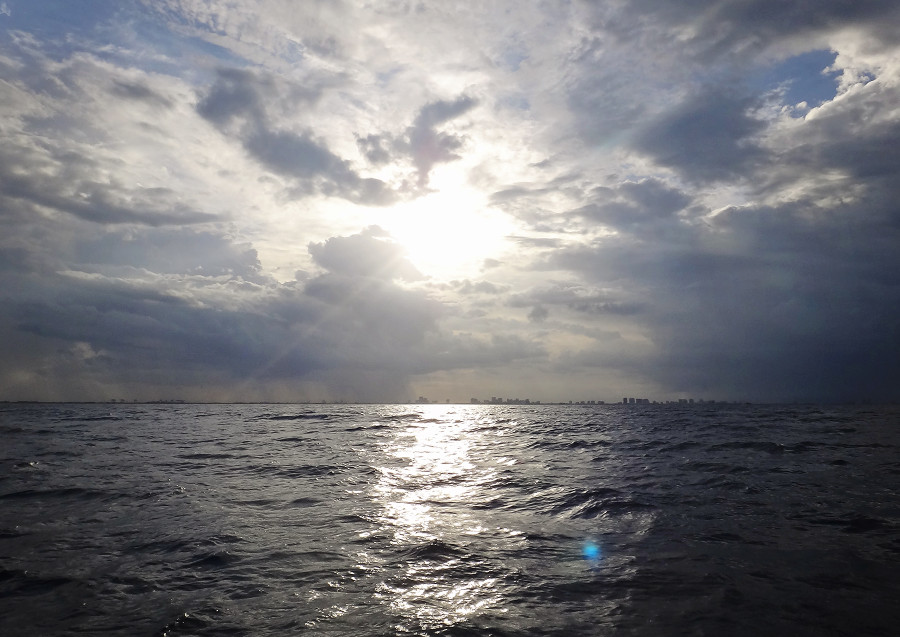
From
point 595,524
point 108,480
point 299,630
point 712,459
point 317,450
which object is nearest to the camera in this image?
point 299,630

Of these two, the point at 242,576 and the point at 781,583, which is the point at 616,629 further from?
the point at 242,576

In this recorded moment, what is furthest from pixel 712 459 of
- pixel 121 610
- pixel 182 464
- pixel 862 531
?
pixel 182 464

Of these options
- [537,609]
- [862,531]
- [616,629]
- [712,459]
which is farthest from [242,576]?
[712,459]

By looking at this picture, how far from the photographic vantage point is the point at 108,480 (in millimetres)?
18875

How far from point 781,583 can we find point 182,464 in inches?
939

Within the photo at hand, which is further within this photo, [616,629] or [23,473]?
[23,473]

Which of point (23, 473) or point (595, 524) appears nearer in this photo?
point (595, 524)

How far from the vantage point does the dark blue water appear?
7.18 meters

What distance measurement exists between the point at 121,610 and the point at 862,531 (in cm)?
1450

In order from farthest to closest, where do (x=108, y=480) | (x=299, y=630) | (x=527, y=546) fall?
(x=108, y=480)
(x=527, y=546)
(x=299, y=630)

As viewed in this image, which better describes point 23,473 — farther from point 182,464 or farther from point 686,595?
point 686,595

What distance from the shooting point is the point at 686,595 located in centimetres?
796

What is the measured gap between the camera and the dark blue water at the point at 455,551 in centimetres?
718

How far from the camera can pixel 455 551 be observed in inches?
412
